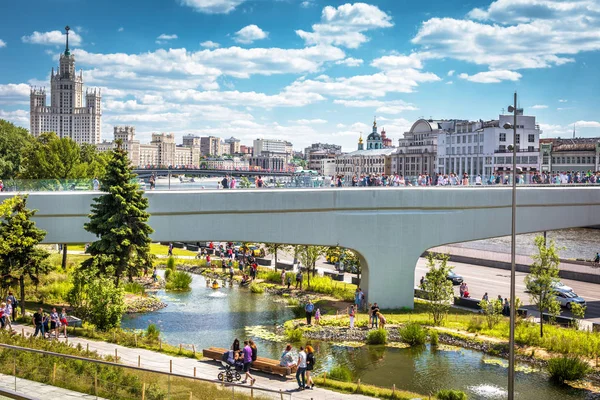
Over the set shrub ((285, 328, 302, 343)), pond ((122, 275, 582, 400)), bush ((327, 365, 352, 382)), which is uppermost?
bush ((327, 365, 352, 382))

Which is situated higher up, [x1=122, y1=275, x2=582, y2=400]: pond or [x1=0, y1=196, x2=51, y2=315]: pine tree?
[x1=0, y1=196, x2=51, y2=315]: pine tree

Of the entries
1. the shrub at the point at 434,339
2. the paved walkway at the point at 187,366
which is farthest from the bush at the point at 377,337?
the paved walkway at the point at 187,366

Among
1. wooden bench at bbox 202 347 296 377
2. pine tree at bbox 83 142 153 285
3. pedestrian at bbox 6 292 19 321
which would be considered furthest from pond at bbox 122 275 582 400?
pedestrian at bbox 6 292 19 321

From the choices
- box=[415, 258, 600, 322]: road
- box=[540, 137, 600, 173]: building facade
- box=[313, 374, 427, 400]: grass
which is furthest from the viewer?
box=[540, 137, 600, 173]: building facade

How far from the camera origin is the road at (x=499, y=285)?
37.6 metres

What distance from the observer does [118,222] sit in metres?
29.8

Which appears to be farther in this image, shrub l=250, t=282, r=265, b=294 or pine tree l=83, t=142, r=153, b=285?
shrub l=250, t=282, r=265, b=294

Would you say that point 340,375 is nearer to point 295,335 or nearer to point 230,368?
point 230,368

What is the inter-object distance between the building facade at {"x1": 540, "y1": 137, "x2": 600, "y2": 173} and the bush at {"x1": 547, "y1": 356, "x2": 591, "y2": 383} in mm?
101435

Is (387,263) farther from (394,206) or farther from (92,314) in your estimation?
(92,314)

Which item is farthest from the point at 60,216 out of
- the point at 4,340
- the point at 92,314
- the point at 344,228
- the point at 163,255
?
the point at 163,255

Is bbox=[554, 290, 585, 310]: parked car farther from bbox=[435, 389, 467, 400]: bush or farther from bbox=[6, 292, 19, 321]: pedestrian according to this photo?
bbox=[6, 292, 19, 321]: pedestrian

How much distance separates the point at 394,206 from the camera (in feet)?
113

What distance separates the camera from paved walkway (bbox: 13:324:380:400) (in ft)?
65.2
